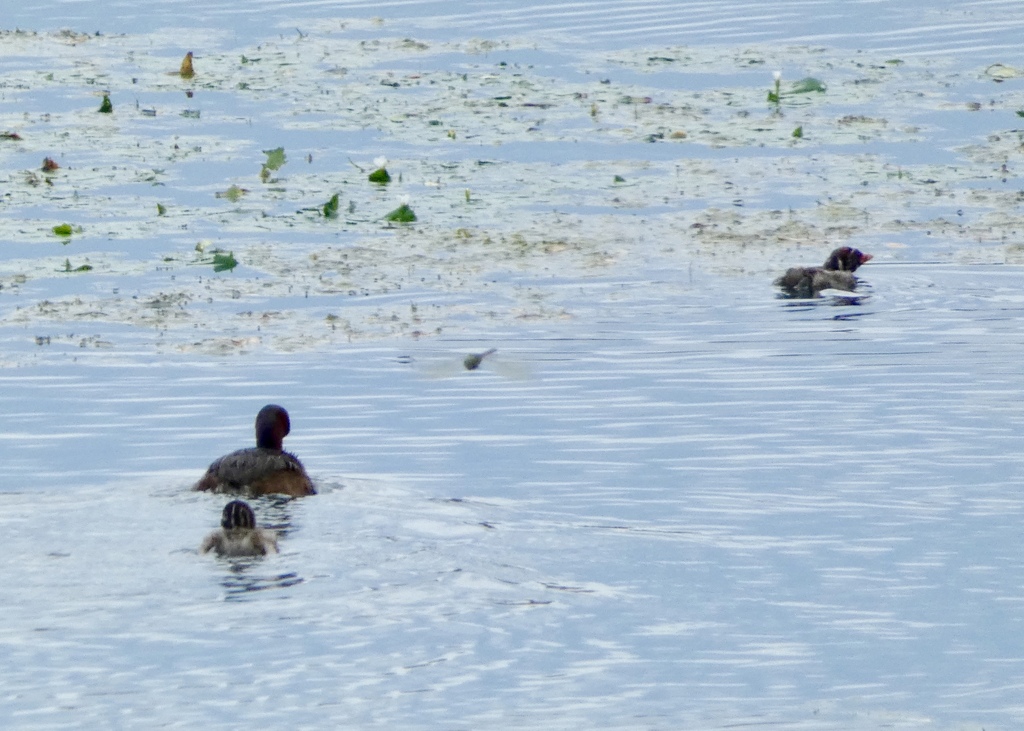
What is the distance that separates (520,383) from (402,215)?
5.13m

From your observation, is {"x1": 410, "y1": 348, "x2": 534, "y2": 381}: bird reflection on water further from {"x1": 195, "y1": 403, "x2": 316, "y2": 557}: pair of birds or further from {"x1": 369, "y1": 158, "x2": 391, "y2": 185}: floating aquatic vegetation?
{"x1": 369, "y1": 158, "x2": 391, "y2": 185}: floating aquatic vegetation

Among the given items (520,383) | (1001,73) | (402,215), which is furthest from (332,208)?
(1001,73)

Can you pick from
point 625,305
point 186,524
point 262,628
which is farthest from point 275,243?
point 262,628

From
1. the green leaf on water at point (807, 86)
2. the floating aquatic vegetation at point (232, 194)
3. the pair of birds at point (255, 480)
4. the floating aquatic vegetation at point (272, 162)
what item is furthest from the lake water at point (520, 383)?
the green leaf on water at point (807, 86)

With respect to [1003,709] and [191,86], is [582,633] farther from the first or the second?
[191,86]

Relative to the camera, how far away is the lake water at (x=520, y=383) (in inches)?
396

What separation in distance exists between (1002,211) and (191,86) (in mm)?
10171

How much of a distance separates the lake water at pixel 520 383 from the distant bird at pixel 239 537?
109 mm

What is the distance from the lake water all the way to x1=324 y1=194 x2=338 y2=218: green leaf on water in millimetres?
184

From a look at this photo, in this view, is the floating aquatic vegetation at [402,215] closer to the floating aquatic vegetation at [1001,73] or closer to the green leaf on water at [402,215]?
the green leaf on water at [402,215]

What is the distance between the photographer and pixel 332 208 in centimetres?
2031

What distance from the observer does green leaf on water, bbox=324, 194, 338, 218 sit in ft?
66.3

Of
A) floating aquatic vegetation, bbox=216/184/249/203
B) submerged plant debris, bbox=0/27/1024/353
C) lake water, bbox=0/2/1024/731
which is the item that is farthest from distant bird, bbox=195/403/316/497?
floating aquatic vegetation, bbox=216/184/249/203

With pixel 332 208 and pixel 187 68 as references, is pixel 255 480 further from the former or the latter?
pixel 187 68
